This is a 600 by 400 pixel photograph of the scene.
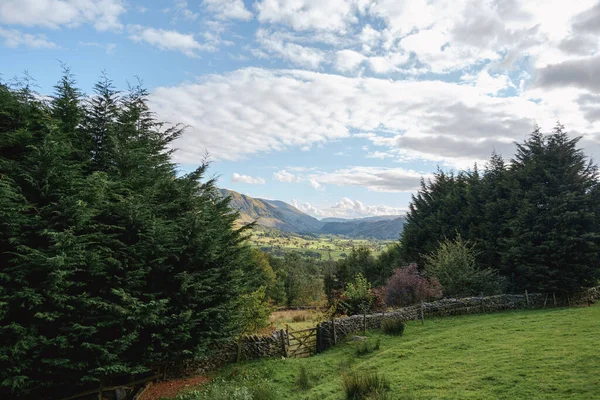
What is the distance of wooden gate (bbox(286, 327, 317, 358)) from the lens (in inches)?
701

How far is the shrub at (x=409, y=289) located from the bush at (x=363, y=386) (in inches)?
615

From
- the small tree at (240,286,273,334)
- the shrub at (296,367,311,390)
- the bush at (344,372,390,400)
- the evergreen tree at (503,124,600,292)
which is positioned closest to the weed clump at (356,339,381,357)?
the shrub at (296,367,311,390)

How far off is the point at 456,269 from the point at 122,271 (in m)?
23.0

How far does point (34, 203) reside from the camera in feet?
36.0

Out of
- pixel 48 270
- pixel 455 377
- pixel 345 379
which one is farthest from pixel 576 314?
pixel 48 270

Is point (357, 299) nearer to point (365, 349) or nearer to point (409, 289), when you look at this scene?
point (409, 289)

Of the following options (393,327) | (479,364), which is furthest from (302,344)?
(479,364)

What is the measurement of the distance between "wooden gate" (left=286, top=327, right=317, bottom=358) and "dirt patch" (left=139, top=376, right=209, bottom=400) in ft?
15.7

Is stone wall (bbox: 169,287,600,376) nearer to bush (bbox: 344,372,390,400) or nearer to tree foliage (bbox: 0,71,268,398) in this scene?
tree foliage (bbox: 0,71,268,398)

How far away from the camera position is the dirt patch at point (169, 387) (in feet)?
43.8

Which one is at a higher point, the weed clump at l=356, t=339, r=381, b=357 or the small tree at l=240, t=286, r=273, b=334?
the small tree at l=240, t=286, r=273, b=334

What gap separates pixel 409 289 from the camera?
2441cm

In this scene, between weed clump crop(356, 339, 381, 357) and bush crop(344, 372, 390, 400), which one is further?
weed clump crop(356, 339, 381, 357)

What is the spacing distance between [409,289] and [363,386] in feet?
54.2
